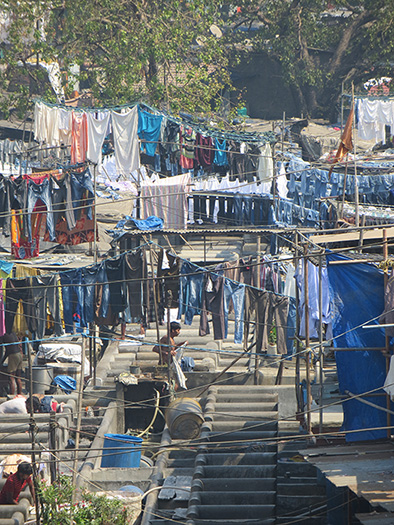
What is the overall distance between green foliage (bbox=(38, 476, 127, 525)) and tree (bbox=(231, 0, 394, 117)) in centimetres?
3295

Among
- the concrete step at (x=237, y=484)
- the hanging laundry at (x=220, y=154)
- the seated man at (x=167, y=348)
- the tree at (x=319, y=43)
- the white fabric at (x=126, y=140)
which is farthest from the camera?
the tree at (x=319, y=43)

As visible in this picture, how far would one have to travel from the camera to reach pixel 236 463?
15.4 m

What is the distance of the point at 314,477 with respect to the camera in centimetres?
1384

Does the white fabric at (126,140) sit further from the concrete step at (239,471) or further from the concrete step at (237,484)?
the concrete step at (237,484)

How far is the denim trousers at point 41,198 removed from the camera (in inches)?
821

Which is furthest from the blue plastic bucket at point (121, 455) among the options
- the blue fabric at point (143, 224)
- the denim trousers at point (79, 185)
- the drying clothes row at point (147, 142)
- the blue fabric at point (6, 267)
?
the drying clothes row at point (147, 142)

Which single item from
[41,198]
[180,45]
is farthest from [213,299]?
[180,45]

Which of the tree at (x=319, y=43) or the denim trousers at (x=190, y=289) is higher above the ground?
the tree at (x=319, y=43)

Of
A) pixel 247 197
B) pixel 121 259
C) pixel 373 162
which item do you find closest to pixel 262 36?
pixel 373 162

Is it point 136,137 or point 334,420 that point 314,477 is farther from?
point 136,137

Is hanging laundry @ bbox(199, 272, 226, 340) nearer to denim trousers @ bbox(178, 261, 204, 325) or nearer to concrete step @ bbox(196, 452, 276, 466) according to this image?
denim trousers @ bbox(178, 261, 204, 325)

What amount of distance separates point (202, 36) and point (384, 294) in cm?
2865

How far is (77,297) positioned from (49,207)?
4953mm

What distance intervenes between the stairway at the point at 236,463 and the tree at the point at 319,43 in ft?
88.9
